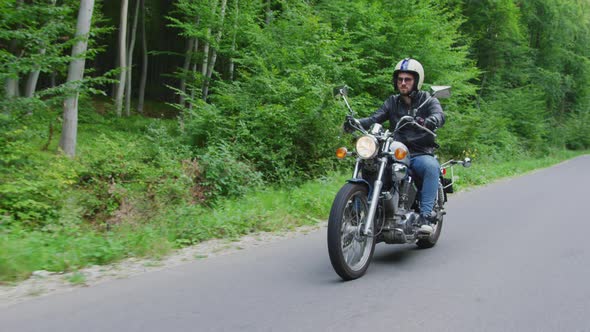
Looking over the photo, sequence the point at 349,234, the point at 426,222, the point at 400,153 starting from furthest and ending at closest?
1. the point at 426,222
2. the point at 400,153
3. the point at 349,234

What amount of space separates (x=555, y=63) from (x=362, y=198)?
3872 cm

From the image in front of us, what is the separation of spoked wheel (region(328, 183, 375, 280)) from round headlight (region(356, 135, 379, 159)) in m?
0.29

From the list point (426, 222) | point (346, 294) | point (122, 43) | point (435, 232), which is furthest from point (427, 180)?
point (122, 43)

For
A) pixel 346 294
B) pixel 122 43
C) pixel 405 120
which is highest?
pixel 122 43

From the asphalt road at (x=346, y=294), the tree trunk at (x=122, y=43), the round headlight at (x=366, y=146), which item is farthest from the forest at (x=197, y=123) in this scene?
the round headlight at (x=366, y=146)

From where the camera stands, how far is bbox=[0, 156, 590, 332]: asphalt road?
3.38 metres

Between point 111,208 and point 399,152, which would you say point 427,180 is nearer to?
point 399,152

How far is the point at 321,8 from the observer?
17453 mm

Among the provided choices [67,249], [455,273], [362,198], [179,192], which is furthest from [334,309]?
[179,192]

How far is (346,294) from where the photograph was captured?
4.04 meters

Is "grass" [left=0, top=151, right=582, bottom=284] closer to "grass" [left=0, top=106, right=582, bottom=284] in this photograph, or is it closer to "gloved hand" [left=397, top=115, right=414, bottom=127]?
"grass" [left=0, top=106, right=582, bottom=284]

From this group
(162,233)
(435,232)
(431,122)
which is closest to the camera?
(431,122)

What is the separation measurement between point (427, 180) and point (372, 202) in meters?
1.05

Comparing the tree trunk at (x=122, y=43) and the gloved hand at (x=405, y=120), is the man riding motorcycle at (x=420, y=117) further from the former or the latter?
the tree trunk at (x=122, y=43)
